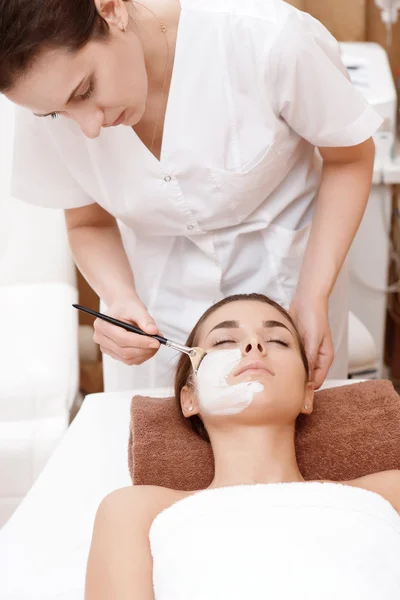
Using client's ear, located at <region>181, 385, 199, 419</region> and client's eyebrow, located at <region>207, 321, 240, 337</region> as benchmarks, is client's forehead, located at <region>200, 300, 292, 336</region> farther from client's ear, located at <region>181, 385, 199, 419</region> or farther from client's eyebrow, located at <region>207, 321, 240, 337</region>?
client's ear, located at <region>181, 385, 199, 419</region>

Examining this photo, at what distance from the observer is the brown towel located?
1.39 metres

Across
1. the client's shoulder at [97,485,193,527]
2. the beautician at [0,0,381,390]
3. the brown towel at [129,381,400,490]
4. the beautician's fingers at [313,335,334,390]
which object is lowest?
the brown towel at [129,381,400,490]

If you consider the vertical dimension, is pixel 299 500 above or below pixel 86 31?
below

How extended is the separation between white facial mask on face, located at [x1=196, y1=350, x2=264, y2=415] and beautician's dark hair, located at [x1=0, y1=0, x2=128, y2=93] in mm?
573

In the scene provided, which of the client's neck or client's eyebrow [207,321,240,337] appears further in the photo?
client's eyebrow [207,321,240,337]

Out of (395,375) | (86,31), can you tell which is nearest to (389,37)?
(395,375)

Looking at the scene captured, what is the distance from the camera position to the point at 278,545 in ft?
3.59

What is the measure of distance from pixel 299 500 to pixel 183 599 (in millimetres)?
235

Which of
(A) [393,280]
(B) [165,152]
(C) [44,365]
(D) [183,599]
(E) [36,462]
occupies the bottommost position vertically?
(A) [393,280]

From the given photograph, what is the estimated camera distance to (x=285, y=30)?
1.34m

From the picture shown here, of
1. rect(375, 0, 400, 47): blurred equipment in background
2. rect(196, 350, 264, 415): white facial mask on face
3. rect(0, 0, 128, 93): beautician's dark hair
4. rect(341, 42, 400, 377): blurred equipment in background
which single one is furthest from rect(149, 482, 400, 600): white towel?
rect(375, 0, 400, 47): blurred equipment in background

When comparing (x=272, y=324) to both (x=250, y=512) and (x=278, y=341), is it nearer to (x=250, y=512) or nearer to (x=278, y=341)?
(x=278, y=341)

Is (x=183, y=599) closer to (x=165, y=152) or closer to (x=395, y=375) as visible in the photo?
(x=165, y=152)

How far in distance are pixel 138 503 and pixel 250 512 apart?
196 mm
